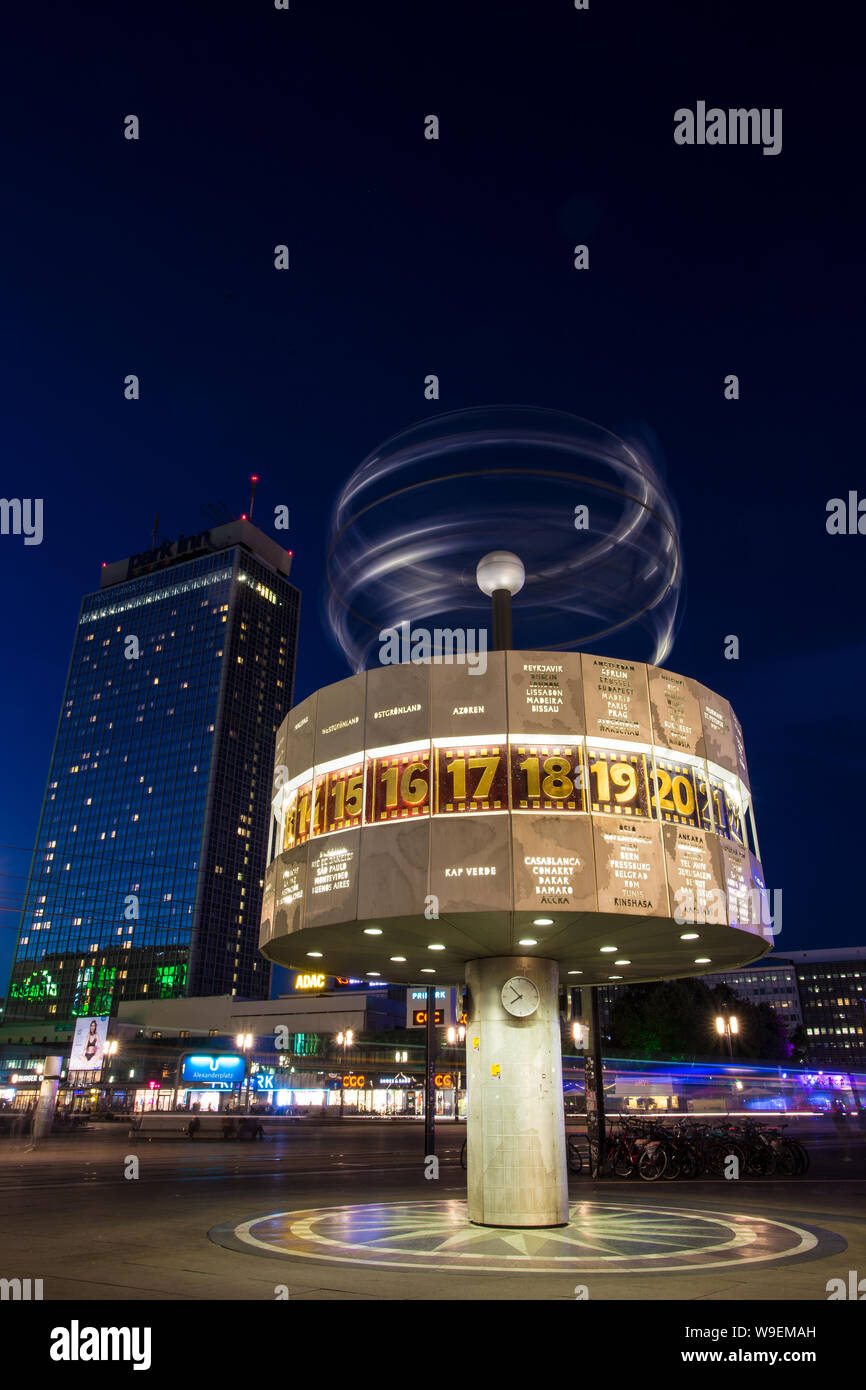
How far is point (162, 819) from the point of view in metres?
181

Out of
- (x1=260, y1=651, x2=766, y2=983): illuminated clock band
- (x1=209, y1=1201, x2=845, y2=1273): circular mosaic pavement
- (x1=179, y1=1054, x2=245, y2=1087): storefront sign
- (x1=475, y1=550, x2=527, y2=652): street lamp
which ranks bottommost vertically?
(x1=179, y1=1054, x2=245, y2=1087): storefront sign

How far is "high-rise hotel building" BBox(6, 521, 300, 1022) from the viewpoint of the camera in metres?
177

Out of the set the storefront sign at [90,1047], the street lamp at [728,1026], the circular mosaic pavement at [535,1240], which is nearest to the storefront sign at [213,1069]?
the storefront sign at [90,1047]

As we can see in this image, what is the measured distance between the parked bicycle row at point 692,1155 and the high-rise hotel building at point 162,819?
15663 cm

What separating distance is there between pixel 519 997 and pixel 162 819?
174833 millimetres

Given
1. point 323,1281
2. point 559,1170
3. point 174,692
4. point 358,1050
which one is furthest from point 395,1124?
point 174,692

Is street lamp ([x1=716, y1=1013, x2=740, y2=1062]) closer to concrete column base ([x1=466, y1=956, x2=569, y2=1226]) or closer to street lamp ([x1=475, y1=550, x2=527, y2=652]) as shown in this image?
concrete column base ([x1=466, y1=956, x2=569, y2=1226])

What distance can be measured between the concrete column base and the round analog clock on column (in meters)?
0.10

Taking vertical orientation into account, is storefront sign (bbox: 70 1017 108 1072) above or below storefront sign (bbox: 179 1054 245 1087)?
above

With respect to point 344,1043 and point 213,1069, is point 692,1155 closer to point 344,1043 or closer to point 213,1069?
point 213,1069

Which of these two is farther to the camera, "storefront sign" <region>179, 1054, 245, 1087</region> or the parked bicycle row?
"storefront sign" <region>179, 1054, 245, 1087</region>

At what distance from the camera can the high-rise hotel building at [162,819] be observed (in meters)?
177

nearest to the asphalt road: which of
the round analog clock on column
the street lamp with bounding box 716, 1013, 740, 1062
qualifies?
the round analog clock on column
